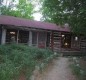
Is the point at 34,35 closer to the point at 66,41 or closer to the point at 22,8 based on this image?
the point at 66,41

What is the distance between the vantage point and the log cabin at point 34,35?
23703mm

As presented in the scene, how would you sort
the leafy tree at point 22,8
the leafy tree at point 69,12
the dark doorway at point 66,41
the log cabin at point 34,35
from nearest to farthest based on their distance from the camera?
the leafy tree at point 69,12
the log cabin at point 34,35
the dark doorway at point 66,41
the leafy tree at point 22,8

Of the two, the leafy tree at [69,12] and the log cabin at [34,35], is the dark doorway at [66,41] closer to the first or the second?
the log cabin at [34,35]

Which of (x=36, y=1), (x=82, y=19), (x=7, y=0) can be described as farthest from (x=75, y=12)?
(x=36, y=1)

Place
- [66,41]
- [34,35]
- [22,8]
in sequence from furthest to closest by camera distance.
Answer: [22,8] < [66,41] < [34,35]

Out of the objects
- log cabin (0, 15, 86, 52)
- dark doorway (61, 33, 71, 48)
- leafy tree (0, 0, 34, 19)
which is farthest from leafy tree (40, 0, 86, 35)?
leafy tree (0, 0, 34, 19)

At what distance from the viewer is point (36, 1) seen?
→ 52.9 m

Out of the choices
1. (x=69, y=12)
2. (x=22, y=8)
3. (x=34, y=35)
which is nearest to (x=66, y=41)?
(x=34, y=35)

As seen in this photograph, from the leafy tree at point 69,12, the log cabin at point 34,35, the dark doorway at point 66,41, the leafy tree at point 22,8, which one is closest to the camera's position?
the leafy tree at point 69,12

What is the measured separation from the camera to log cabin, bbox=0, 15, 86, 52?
23703 millimetres

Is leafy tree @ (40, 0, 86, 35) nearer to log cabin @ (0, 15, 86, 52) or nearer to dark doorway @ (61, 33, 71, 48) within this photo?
log cabin @ (0, 15, 86, 52)

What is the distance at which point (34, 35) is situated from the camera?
2781cm

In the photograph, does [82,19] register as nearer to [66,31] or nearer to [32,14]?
[66,31]

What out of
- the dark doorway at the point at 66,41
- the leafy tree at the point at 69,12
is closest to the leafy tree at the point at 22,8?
the dark doorway at the point at 66,41
